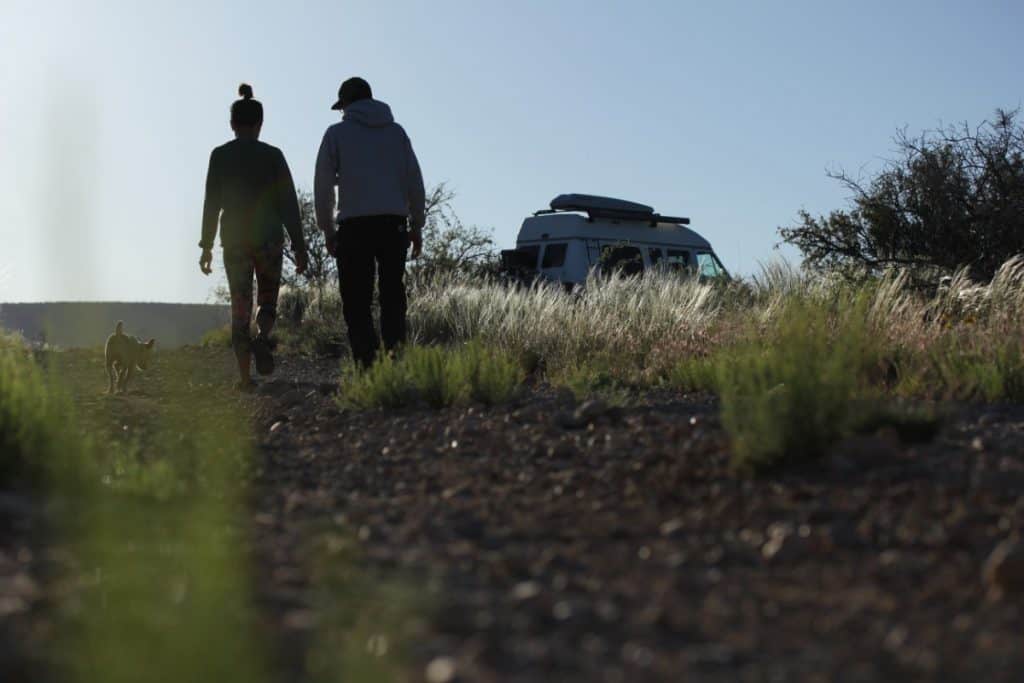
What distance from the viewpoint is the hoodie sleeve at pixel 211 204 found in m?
8.88

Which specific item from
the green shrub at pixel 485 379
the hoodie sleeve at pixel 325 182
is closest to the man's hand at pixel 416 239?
the hoodie sleeve at pixel 325 182

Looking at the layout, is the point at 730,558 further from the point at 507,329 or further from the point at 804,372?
the point at 507,329

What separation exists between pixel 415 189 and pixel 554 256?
12.0 m

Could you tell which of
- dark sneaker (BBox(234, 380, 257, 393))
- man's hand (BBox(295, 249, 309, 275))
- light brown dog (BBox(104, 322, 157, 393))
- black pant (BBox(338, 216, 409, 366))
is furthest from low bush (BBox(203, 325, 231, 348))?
black pant (BBox(338, 216, 409, 366))

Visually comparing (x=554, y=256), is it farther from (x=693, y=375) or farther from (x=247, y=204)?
(x=693, y=375)

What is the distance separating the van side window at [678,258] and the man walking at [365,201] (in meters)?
12.6

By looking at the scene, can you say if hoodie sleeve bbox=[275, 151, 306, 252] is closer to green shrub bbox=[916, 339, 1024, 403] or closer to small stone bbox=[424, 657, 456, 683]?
green shrub bbox=[916, 339, 1024, 403]

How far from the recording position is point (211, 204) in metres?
8.93

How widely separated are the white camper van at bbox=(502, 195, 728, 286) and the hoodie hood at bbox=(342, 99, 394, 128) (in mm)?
10405

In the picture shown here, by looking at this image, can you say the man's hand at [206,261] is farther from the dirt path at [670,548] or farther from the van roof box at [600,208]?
the van roof box at [600,208]

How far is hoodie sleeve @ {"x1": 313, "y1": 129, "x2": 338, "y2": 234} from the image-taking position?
8375 mm

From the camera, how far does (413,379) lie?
7.16 meters

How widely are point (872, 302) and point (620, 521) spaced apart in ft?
25.4

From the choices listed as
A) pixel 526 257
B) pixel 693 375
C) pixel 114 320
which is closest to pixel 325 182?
pixel 693 375
